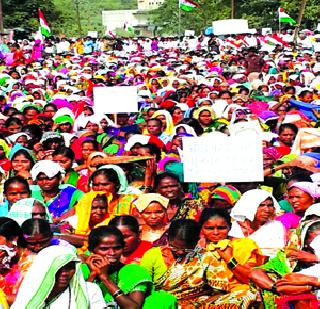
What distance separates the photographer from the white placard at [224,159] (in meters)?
6.74

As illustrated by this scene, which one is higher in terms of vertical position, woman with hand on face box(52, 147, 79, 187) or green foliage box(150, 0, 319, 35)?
woman with hand on face box(52, 147, 79, 187)

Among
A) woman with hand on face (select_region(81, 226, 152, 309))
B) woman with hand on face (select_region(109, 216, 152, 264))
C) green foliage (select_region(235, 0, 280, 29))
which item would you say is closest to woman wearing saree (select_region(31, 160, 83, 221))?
woman with hand on face (select_region(109, 216, 152, 264))

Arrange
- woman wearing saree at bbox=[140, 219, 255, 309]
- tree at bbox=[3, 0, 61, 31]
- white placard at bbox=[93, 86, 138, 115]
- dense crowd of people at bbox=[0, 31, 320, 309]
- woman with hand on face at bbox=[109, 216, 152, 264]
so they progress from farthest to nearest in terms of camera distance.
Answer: tree at bbox=[3, 0, 61, 31] → white placard at bbox=[93, 86, 138, 115] → woman with hand on face at bbox=[109, 216, 152, 264] → woman wearing saree at bbox=[140, 219, 255, 309] → dense crowd of people at bbox=[0, 31, 320, 309]

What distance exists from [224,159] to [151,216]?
4.41 ft

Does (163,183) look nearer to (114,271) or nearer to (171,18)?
(114,271)

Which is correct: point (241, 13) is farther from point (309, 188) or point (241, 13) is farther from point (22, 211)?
point (22, 211)

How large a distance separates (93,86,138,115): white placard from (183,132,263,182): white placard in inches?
187

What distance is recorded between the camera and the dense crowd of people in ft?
13.9

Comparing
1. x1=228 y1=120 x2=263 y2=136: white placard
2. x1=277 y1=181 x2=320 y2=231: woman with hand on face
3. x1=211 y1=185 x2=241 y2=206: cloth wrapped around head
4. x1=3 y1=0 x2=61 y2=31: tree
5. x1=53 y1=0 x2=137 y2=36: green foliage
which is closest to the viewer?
x1=277 y1=181 x2=320 y2=231: woman with hand on face

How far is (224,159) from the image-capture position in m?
6.81

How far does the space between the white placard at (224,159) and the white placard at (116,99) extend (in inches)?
187

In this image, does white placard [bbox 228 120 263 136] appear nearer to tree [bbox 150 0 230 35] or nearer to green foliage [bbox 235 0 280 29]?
green foliage [bbox 235 0 280 29]

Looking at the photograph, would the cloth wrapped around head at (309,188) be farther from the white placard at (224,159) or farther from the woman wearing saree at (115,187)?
the woman wearing saree at (115,187)

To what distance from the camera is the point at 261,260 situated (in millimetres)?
4832
